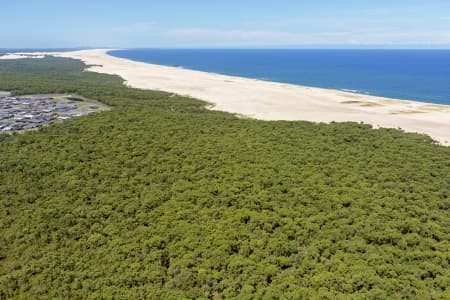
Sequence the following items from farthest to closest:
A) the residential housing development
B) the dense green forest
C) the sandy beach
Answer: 1. the sandy beach
2. the residential housing development
3. the dense green forest

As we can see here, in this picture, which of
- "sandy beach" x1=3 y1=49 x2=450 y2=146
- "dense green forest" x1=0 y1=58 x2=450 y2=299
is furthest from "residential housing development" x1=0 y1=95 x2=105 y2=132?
"sandy beach" x1=3 y1=49 x2=450 y2=146

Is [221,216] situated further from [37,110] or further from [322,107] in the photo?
[322,107]

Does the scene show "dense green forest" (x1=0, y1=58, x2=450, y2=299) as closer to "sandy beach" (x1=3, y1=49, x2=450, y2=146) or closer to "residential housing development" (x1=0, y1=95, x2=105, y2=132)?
"residential housing development" (x1=0, y1=95, x2=105, y2=132)

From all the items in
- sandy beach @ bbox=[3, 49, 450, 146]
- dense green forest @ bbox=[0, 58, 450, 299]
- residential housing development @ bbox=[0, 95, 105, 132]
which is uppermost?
sandy beach @ bbox=[3, 49, 450, 146]

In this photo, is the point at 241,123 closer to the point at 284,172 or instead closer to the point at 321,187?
the point at 284,172

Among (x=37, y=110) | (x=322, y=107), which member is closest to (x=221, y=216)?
(x=37, y=110)

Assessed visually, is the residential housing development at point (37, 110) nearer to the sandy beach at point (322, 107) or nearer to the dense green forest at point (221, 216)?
the dense green forest at point (221, 216)

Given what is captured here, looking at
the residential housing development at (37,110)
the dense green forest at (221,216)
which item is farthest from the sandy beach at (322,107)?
the residential housing development at (37,110)

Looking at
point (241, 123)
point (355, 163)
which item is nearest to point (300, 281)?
point (355, 163)
